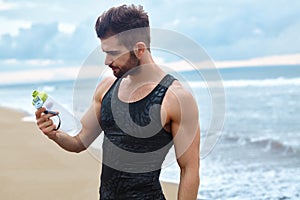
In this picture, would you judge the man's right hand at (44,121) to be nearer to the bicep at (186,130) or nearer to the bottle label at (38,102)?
the bottle label at (38,102)

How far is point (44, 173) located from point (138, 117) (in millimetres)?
5824

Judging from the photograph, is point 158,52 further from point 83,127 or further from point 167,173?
point 167,173

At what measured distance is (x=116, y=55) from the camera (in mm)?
2436

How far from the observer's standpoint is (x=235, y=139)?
11.8m

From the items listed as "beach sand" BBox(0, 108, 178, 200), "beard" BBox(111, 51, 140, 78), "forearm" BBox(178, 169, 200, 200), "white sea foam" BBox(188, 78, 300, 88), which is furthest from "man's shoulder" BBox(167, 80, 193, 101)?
"white sea foam" BBox(188, 78, 300, 88)

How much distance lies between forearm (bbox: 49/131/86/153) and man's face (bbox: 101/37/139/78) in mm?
480

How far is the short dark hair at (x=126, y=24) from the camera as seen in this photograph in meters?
2.40


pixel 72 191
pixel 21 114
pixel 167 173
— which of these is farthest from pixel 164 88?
pixel 21 114

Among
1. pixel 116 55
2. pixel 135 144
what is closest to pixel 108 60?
pixel 116 55

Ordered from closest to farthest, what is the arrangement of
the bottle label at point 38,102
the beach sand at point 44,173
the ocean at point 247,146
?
the bottle label at point 38,102 < the ocean at point 247,146 < the beach sand at point 44,173

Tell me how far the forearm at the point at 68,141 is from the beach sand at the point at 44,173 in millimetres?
2647

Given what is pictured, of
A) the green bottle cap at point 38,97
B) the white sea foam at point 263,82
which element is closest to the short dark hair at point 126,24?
the green bottle cap at point 38,97

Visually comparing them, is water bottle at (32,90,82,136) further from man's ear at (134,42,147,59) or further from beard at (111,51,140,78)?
man's ear at (134,42,147,59)

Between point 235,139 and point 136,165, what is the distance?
9492mm
